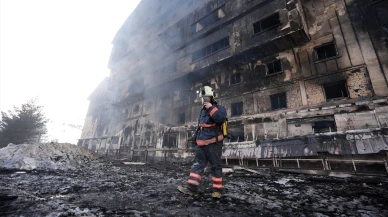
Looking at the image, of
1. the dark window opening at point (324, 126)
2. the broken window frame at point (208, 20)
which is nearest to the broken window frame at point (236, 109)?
the dark window opening at point (324, 126)

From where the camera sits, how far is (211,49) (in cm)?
1538

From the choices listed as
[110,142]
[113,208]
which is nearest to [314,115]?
[113,208]

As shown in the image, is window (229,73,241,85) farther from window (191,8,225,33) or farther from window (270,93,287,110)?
window (191,8,225,33)

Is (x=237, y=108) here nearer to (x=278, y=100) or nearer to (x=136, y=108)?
(x=278, y=100)

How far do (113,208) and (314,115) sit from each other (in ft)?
34.9

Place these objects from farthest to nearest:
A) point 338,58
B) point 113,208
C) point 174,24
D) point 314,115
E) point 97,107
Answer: point 97,107, point 174,24, point 338,58, point 314,115, point 113,208

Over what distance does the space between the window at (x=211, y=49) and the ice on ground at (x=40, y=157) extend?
482 inches

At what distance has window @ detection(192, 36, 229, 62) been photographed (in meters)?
14.7

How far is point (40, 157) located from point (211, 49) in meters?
13.6

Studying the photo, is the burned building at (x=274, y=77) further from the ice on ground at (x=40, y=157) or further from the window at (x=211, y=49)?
the ice on ground at (x=40, y=157)

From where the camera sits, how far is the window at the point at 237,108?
12.9 metres

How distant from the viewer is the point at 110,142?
48.9 ft

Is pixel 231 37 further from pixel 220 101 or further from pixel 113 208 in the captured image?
pixel 113 208

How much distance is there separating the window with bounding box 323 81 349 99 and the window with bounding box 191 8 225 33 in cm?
1033
